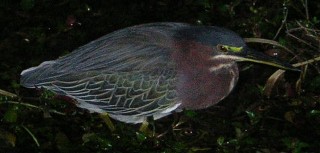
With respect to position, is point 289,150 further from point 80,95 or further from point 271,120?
point 80,95

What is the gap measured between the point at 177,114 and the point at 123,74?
50 cm

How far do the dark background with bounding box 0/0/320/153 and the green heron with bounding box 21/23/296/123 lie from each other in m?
0.13

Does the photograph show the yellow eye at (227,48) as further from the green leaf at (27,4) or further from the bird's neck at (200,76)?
the green leaf at (27,4)

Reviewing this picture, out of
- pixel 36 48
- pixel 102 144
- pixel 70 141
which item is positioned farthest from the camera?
pixel 36 48

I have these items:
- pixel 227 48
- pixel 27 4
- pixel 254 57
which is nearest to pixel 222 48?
pixel 227 48

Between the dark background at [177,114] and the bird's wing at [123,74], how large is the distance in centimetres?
13

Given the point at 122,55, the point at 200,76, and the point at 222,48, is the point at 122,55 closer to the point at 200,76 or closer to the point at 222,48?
the point at 200,76

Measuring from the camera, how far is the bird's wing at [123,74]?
4895mm

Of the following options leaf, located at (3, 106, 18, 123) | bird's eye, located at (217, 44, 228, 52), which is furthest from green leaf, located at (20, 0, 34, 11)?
bird's eye, located at (217, 44, 228, 52)

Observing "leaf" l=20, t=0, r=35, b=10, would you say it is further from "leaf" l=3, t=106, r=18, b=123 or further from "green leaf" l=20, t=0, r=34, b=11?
"leaf" l=3, t=106, r=18, b=123

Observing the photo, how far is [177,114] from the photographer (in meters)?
5.21

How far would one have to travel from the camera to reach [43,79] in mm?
5039

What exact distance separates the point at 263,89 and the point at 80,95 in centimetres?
116

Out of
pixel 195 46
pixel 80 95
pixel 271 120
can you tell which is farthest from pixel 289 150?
pixel 80 95
